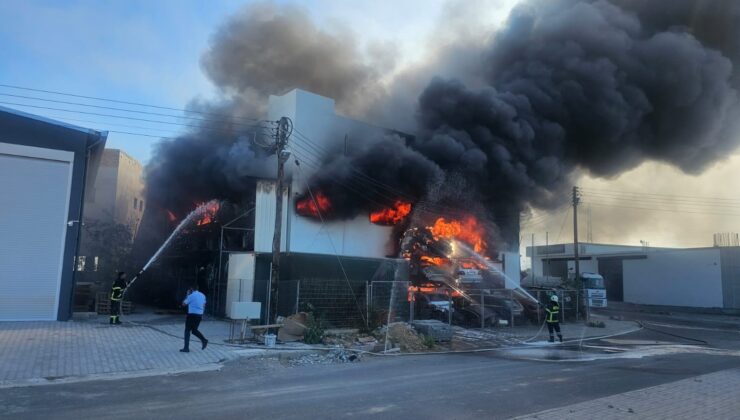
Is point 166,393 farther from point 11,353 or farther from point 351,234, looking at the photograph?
point 351,234

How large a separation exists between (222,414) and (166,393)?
1.56 m

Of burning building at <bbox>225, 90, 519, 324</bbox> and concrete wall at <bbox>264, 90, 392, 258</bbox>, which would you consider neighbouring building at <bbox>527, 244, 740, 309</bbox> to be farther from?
concrete wall at <bbox>264, 90, 392, 258</bbox>

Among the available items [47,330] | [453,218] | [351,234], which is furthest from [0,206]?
[453,218]

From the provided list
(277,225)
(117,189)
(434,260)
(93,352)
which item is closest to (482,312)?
(434,260)

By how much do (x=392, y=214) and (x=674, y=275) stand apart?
79.9ft

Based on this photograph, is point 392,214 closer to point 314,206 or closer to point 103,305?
point 314,206

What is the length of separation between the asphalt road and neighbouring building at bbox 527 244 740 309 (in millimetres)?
27529

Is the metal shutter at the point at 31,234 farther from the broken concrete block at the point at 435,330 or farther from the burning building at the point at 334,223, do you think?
the broken concrete block at the point at 435,330

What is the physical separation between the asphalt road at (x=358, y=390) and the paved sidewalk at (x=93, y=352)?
636 mm

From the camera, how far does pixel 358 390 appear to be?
7.29 metres

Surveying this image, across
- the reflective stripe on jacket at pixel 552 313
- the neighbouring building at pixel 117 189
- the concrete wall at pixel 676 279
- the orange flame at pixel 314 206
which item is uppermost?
the neighbouring building at pixel 117 189

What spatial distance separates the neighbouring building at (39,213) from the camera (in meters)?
14.0

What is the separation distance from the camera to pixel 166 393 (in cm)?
687

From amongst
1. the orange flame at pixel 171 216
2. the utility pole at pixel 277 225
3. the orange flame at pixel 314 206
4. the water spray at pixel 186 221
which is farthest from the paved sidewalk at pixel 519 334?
the orange flame at pixel 171 216
